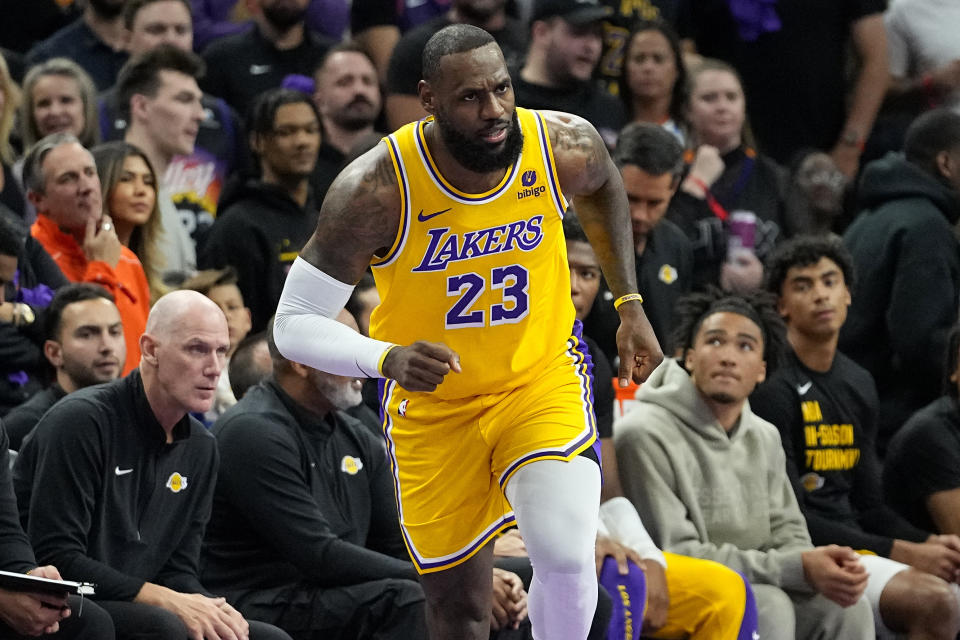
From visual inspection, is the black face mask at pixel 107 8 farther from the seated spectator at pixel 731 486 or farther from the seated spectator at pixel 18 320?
the seated spectator at pixel 731 486

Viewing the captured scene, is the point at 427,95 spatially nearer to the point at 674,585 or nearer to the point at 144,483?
the point at 144,483

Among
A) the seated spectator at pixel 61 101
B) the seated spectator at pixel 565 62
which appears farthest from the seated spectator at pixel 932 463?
the seated spectator at pixel 61 101

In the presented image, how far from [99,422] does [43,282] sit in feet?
5.17

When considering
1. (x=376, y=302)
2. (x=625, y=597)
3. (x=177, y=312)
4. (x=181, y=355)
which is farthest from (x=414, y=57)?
(x=625, y=597)

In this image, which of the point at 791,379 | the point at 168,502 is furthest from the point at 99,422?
the point at 791,379

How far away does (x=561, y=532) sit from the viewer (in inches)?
171

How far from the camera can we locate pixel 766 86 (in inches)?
371

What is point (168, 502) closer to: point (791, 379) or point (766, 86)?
point (791, 379)

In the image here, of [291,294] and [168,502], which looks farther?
[168,502]

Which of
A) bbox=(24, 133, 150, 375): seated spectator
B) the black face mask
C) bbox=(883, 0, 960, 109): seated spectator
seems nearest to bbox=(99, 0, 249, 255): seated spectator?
the black face mask

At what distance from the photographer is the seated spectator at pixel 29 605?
177 inches

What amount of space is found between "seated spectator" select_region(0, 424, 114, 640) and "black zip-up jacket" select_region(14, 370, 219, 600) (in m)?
0.23

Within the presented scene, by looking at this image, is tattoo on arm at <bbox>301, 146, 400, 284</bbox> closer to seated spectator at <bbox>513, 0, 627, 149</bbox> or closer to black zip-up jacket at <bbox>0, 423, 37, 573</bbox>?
black zip-up jacket at <bbox>0, 423, 37, 573</bbox>

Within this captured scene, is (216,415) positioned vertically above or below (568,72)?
below
